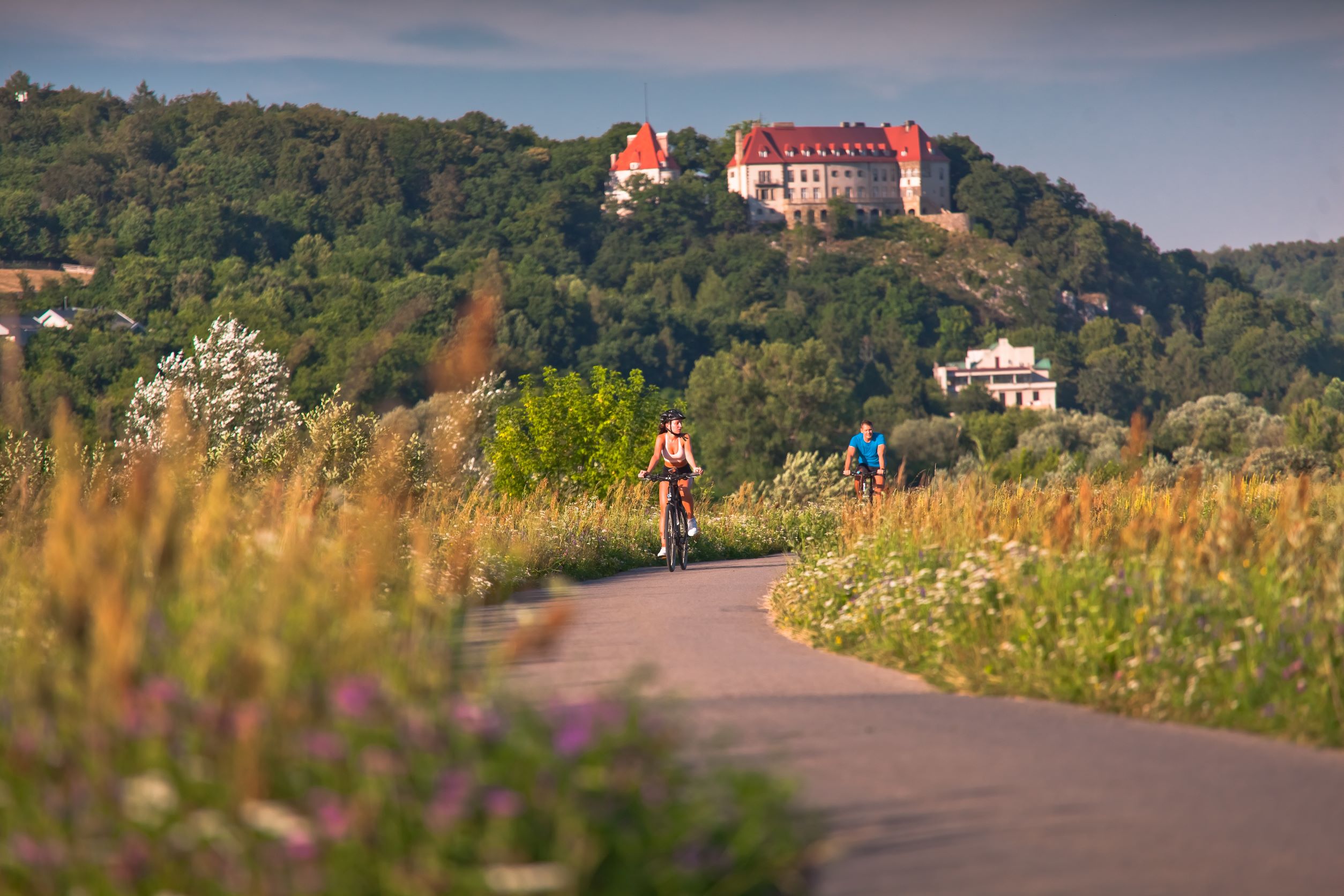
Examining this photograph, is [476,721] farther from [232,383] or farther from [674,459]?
[232,383]

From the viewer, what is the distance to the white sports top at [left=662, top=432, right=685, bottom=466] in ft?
50.1

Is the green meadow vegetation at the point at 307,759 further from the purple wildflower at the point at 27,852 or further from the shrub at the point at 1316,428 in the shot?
the shrub at the point at 1316,428

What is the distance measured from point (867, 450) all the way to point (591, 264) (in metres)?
136

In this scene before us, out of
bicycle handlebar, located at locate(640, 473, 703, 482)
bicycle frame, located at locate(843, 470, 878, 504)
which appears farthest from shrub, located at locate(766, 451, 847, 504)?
bicycle handlebar, located at locate(640, 473, 703, 482)

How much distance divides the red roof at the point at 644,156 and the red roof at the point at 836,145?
9904 millimetres

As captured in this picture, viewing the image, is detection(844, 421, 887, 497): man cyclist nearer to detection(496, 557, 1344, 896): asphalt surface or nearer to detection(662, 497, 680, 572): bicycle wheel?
detection(662, 497, 680, 572): bicycle wheel

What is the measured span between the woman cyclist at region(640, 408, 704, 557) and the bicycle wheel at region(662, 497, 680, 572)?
20 mm

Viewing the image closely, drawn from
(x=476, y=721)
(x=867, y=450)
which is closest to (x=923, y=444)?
(x=867, y=450)

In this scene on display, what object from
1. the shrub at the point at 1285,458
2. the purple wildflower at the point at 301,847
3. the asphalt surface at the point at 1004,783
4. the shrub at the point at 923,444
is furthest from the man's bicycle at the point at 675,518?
the shrub at the point at 923,444

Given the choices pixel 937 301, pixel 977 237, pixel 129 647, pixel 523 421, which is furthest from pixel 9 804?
pixel 977 237

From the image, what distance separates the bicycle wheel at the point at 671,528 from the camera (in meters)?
15.0

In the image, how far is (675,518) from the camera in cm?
1514

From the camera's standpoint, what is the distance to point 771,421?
86.2 m

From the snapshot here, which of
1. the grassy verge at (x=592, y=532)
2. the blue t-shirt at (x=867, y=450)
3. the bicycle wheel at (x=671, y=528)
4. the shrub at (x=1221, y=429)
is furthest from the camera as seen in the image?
the shrub at (x=1221, y=429)
